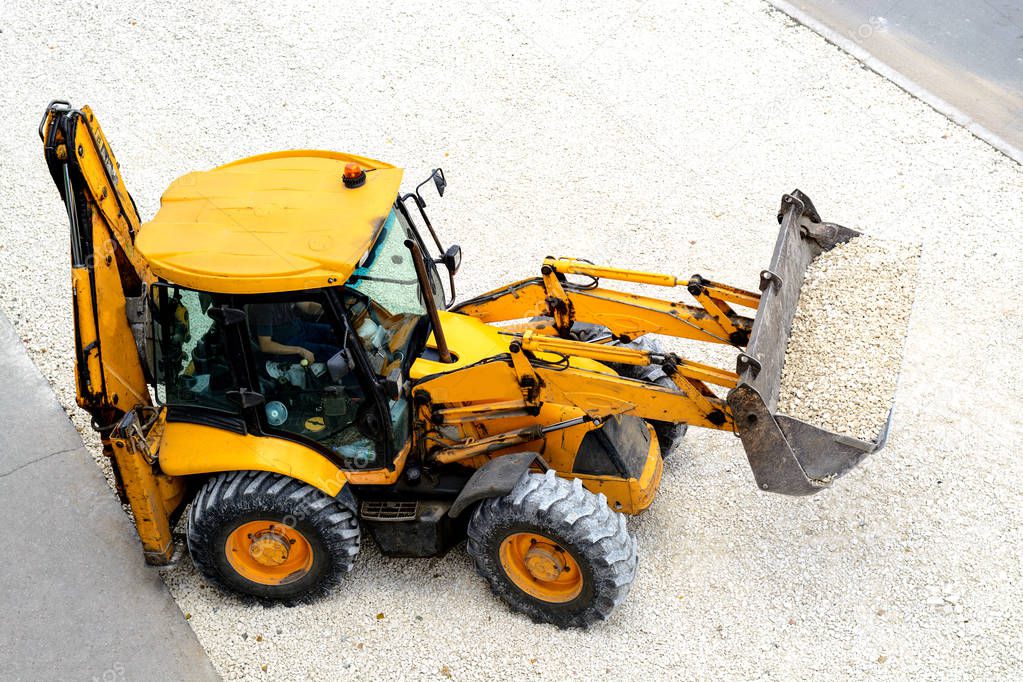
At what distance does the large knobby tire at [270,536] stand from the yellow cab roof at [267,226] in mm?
1271

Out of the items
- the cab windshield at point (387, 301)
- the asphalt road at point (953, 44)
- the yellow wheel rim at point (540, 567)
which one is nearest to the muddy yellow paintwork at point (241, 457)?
the cab windshield at point (387, 301)

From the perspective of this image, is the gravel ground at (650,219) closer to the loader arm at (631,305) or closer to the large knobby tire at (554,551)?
the large knobby tire at (554,551)

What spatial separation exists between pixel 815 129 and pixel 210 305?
22.5 feet

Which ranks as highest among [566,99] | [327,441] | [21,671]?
[566,99]

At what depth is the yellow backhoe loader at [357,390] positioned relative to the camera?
535 centimetres

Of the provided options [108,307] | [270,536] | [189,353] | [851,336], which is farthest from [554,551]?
[108,307]

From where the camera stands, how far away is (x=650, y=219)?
30.4ft

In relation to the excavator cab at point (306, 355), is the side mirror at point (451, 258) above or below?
above

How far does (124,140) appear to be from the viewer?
1013 cm

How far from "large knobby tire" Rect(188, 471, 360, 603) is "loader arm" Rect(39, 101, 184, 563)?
0.35 meters

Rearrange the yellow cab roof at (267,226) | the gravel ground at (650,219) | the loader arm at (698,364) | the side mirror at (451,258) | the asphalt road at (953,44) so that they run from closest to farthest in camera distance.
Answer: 1. the yellow cab roof at (267,226)
2. the loader arm at (698,364)
3. the gravel ground at (650,219)
4. the side mirror at (451,258)
5. the asphalt road at (953,44)

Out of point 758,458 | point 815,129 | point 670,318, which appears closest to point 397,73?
point 815,129

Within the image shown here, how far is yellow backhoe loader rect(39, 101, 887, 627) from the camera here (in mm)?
5352

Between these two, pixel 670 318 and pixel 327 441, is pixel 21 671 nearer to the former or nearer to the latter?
pixel 327 441
